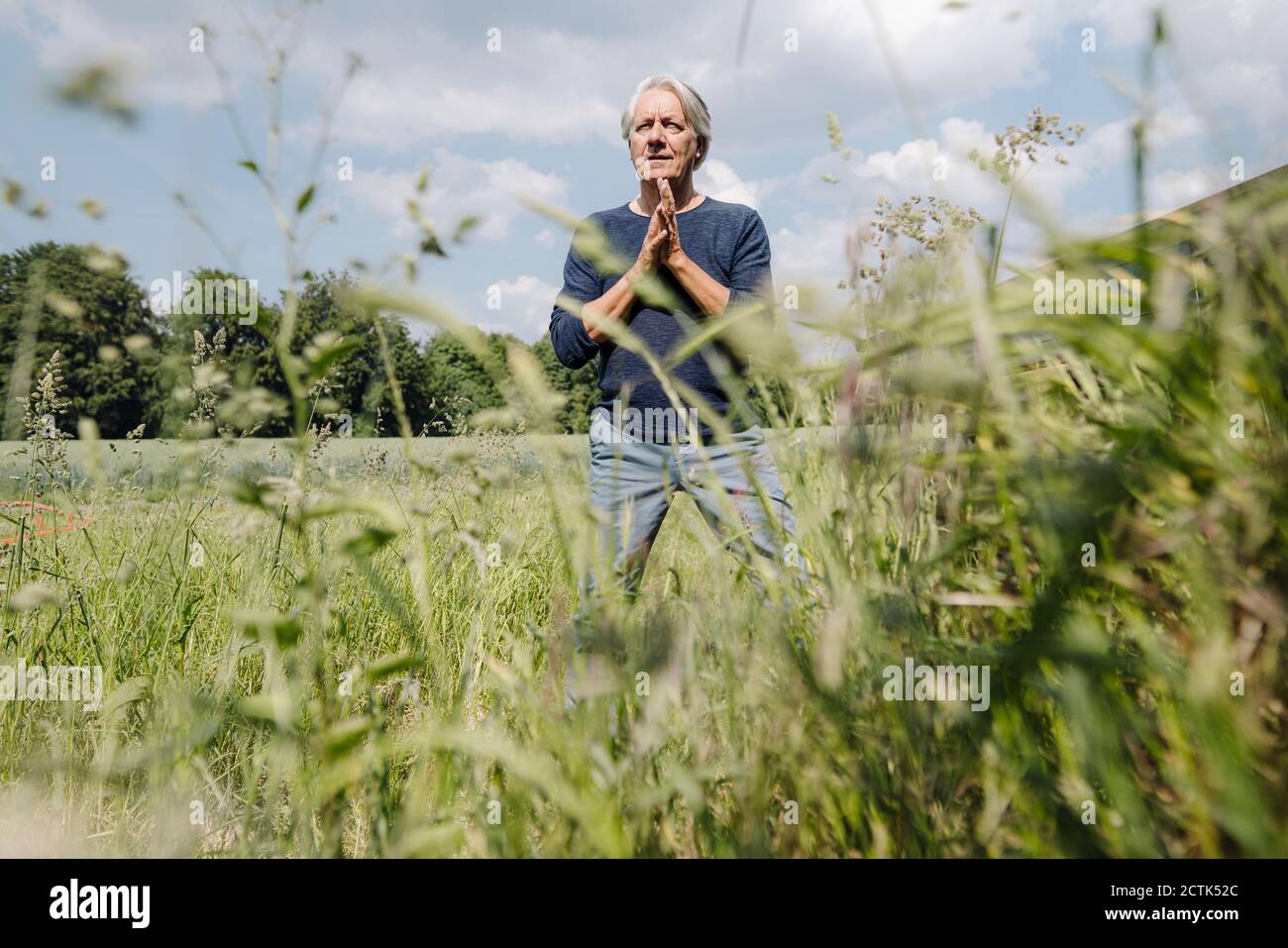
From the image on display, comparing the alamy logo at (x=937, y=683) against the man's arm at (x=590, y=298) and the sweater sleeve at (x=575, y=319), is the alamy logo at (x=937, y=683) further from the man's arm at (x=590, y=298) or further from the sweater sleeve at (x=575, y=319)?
the sweater sleeve at (x=575, y=319)

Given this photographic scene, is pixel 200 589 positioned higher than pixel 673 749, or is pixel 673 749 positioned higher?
pixel 200 589

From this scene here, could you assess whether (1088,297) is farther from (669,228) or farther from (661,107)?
(661,107)

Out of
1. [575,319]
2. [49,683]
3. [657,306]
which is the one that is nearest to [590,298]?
[575,319]

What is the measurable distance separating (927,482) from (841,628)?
41 cm

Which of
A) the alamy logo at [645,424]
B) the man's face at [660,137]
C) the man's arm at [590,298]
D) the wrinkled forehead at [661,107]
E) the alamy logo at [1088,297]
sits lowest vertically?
the alamy logo at [1088,297]

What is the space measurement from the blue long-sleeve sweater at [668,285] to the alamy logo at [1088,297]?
169 centimetres

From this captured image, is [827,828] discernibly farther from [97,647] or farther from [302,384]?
[97,647]

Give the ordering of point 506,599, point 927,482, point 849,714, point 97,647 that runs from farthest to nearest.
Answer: point 506,599 < point 97,647 < point 927,482 < point 849,714

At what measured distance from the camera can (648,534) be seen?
247cm

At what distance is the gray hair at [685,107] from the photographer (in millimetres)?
2658
